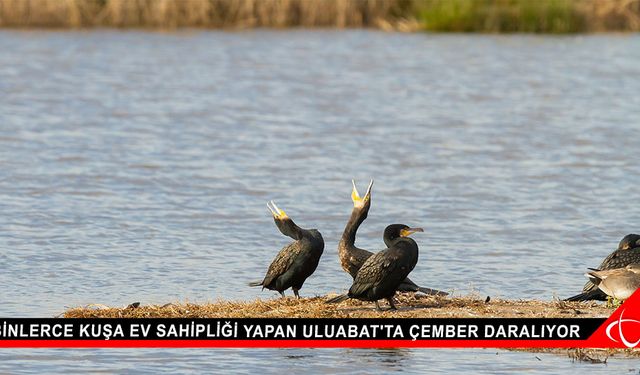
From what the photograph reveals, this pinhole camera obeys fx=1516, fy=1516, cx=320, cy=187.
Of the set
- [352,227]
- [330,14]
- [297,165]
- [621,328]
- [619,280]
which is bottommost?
[297,165]

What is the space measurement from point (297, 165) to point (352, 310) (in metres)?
9.26

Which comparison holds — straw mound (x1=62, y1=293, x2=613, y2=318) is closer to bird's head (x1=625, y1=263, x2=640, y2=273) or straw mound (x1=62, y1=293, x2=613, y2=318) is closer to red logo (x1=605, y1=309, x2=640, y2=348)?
bird's head (x1=625, y1=263, x2=640, y2=273)

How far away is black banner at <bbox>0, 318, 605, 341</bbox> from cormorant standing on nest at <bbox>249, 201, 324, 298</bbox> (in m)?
0.63

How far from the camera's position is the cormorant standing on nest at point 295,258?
10344 millimetres

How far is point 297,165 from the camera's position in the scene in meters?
19.2

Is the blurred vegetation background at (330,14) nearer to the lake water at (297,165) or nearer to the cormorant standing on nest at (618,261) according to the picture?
the lake water at (297,165)

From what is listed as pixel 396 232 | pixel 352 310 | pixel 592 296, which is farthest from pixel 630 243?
pixel 352 310

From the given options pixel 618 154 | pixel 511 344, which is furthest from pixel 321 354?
pixel 618 154

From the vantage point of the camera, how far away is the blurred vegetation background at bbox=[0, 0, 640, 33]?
34.5 metres

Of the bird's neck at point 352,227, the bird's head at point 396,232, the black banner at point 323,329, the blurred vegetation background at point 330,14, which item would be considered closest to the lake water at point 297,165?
the black banner at point 323,329

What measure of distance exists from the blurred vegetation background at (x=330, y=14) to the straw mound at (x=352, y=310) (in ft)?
80.8

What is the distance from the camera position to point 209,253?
13.4 meters

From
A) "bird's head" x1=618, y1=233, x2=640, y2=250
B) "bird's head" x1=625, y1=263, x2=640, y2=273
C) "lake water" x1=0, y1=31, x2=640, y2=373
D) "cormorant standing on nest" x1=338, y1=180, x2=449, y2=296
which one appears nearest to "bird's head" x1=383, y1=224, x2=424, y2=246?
"cormorant standing on nest" x1=338, y1=180, x2=449, y2=296

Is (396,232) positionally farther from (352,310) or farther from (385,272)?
(352,310)
